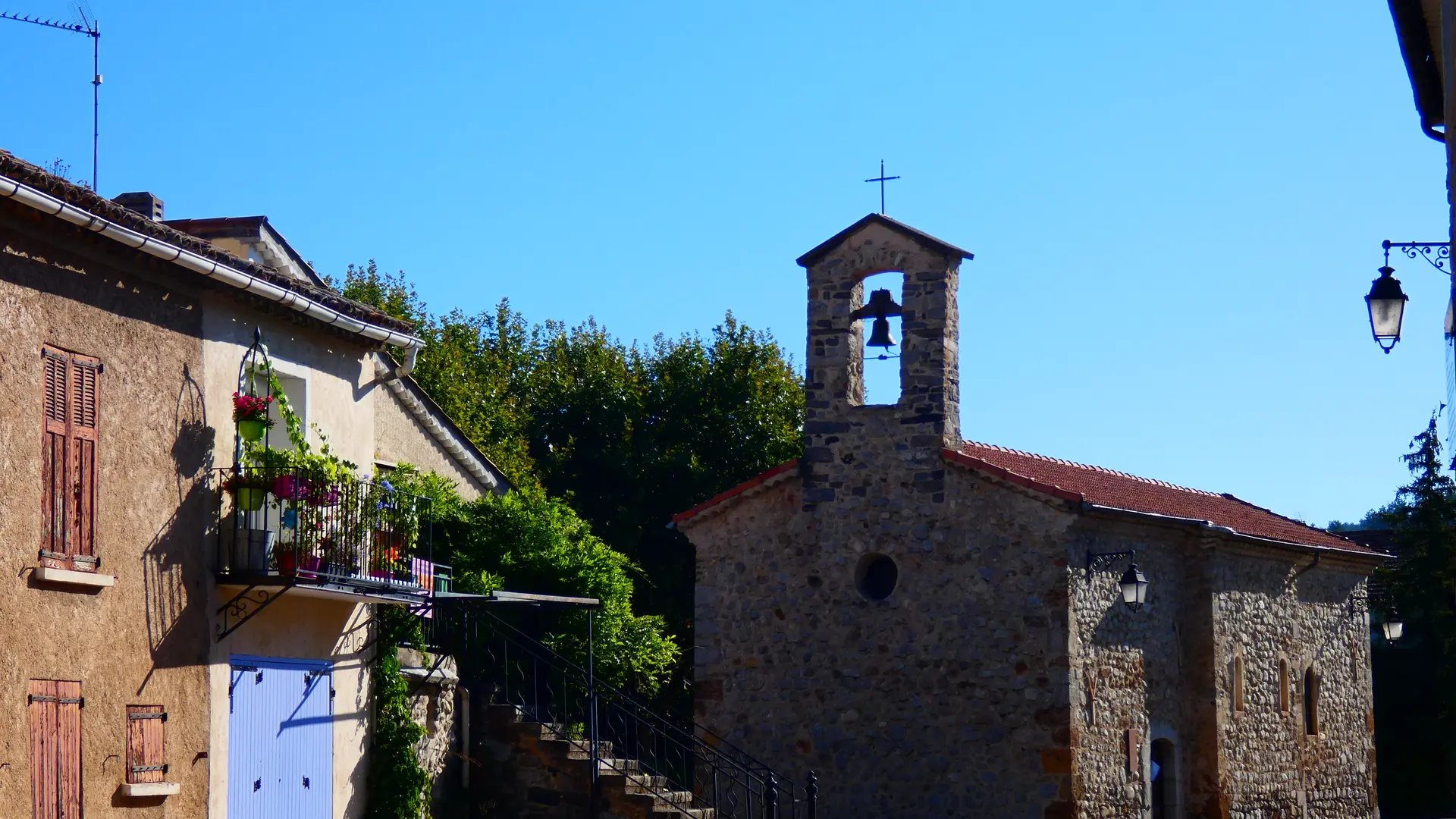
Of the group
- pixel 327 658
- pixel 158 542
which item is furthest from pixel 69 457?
pixel 327 658

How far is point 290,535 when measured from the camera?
14.8 metres

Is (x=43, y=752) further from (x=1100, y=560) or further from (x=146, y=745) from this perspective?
(x=1100, y=560)

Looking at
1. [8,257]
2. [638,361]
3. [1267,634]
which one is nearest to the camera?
[8,257]

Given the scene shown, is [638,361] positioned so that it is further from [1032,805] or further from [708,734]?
Answer: [1032,805]

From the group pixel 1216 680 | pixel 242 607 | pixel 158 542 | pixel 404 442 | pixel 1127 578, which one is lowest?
pixel 1216 680

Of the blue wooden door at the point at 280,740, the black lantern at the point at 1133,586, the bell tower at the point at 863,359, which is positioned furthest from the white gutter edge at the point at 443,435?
the black lantern at the point at 1133,586

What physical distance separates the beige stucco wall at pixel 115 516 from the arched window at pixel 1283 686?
17718mm

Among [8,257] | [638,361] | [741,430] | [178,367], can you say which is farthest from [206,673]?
[638,361]

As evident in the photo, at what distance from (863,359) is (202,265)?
412 inches

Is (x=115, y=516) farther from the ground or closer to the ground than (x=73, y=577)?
farther from the ground

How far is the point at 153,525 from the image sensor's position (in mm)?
13734

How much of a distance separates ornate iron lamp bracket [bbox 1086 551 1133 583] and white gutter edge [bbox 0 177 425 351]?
900 cm

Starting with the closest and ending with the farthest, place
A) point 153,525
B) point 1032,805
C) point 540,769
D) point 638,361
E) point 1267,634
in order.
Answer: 1. point 153,525
2. point 540,769
3. point 1032,805
4. point 1267,634
5. point 638,361

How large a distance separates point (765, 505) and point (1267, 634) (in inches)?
347
